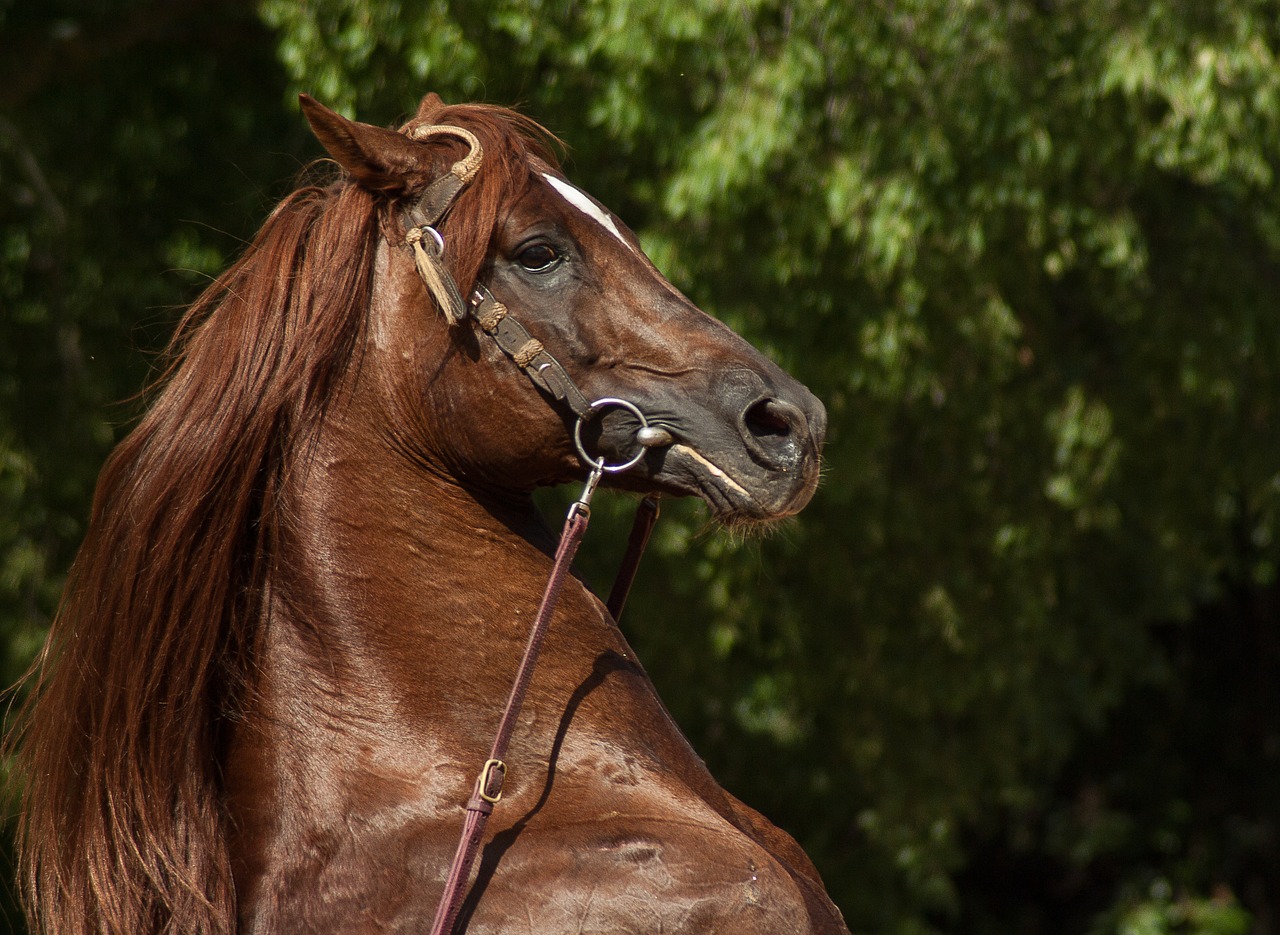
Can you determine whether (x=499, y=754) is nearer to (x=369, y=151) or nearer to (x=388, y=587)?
(x=388, y=587)

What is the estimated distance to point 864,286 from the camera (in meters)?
5.20

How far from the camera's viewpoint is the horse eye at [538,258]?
6.88 ft

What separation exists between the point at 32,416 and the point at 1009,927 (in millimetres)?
7729


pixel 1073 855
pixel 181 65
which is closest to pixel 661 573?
pixel 181 65

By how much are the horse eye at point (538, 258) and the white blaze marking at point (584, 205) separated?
10 centimetres

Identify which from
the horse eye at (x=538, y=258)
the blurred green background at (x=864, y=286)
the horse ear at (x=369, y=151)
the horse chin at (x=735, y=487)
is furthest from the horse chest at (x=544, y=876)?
the blurred green background at (x=864, y=286)

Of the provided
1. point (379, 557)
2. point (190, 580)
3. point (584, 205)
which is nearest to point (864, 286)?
point (584, 205)

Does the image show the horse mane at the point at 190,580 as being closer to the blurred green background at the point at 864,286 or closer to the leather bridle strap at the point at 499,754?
the leather bridle strap at the point at 499,754

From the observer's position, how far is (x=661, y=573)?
5922 millimetres

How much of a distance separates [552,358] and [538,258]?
6.1 inches

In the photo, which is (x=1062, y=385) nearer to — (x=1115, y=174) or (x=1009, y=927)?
(x=1115, y=174)

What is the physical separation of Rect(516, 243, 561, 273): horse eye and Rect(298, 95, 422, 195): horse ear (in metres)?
0.20


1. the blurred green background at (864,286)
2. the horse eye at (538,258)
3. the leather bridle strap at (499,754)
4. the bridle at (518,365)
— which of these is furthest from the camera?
the blurred green background at (864,286)

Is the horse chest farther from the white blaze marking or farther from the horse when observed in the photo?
the white blaze marking
